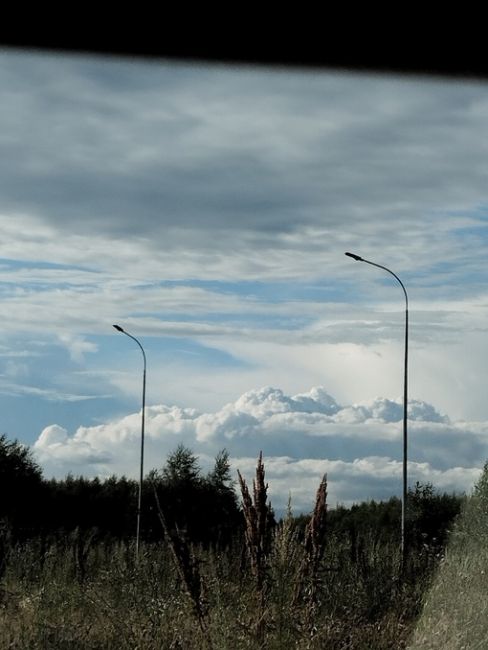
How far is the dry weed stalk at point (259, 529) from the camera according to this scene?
8.96 metres

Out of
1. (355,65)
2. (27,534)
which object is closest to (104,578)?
(355,65)

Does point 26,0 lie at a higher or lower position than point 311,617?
higher

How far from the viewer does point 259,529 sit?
29.8ft

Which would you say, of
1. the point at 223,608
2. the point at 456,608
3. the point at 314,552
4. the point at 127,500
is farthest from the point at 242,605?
the point at 127,500

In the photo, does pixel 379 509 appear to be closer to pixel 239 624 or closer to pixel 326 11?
pixel 239 624

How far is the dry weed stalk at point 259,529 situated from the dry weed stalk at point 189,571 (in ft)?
1.61

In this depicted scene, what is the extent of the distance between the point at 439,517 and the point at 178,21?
37004 mm

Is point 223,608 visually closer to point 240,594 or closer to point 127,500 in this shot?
point 240,594

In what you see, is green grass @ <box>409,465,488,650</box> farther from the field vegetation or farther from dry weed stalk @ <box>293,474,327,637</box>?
dry weed stalk @ <box>293,474,327,637</box>

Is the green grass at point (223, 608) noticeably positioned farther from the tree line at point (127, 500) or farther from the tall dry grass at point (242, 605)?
the tree line at point (127, 500)

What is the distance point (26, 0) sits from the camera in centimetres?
567

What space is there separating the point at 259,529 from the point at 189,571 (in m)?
0.69

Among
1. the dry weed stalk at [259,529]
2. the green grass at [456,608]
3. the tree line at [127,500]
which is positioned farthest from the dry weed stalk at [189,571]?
the tree line at [127,500]

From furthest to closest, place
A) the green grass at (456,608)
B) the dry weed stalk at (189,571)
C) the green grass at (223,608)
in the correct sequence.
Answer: the green grass at (456,608) → the dry weed stalk at (189,571) → the green grass at (223,608)
